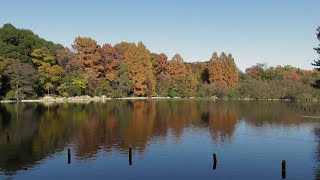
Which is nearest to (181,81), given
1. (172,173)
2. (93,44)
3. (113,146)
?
(93,44)

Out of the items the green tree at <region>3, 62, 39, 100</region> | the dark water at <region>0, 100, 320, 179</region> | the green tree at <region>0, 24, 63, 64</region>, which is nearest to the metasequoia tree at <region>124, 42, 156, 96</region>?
the green tree at <region>0, 24, 63, 64</region>

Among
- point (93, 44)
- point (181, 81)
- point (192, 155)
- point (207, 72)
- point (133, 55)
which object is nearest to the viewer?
point (192, 155)

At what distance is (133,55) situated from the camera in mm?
110125

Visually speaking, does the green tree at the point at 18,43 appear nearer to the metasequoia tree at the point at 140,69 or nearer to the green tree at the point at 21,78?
the green tree at the point at 21,78

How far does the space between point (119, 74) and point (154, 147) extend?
75.0 meters

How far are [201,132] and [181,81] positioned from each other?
251 ft

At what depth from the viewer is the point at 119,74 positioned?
352 ft

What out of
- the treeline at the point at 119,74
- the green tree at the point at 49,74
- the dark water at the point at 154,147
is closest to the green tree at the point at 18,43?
the treeline at the point at 119,74

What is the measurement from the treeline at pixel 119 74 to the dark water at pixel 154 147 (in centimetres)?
3261

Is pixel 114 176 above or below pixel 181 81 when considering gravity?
below

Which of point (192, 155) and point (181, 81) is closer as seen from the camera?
point (192, 155)

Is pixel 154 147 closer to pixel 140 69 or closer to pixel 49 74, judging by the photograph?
pixel 49 74

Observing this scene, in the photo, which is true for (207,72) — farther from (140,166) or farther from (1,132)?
(140,166)

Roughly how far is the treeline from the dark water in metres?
32.6
